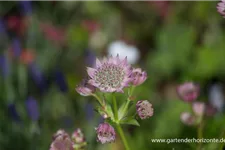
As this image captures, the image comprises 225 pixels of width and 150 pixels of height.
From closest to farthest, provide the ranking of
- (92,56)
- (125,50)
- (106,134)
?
(106,134), (92,56), (125,50)

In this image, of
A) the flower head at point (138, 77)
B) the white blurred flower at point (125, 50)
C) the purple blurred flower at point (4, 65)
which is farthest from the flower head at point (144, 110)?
the white blurred flower at point (125, 50)

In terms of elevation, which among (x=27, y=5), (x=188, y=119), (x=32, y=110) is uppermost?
(x=27, y=5)

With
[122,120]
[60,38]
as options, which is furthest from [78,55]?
[122,120]

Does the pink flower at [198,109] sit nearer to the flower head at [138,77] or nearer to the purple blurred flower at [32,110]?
the flower head at [138,77]

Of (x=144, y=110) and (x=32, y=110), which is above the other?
(x=144, y=110)

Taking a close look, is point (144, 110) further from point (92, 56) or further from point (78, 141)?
point (92, 56)

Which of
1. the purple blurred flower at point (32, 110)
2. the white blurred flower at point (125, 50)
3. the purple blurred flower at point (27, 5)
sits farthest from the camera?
the white blurred flower at point (125, 50)

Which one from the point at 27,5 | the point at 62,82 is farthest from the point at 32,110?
the point at 27,5

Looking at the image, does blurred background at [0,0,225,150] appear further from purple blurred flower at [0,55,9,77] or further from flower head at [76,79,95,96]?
flower head at [76,79,95,96]
